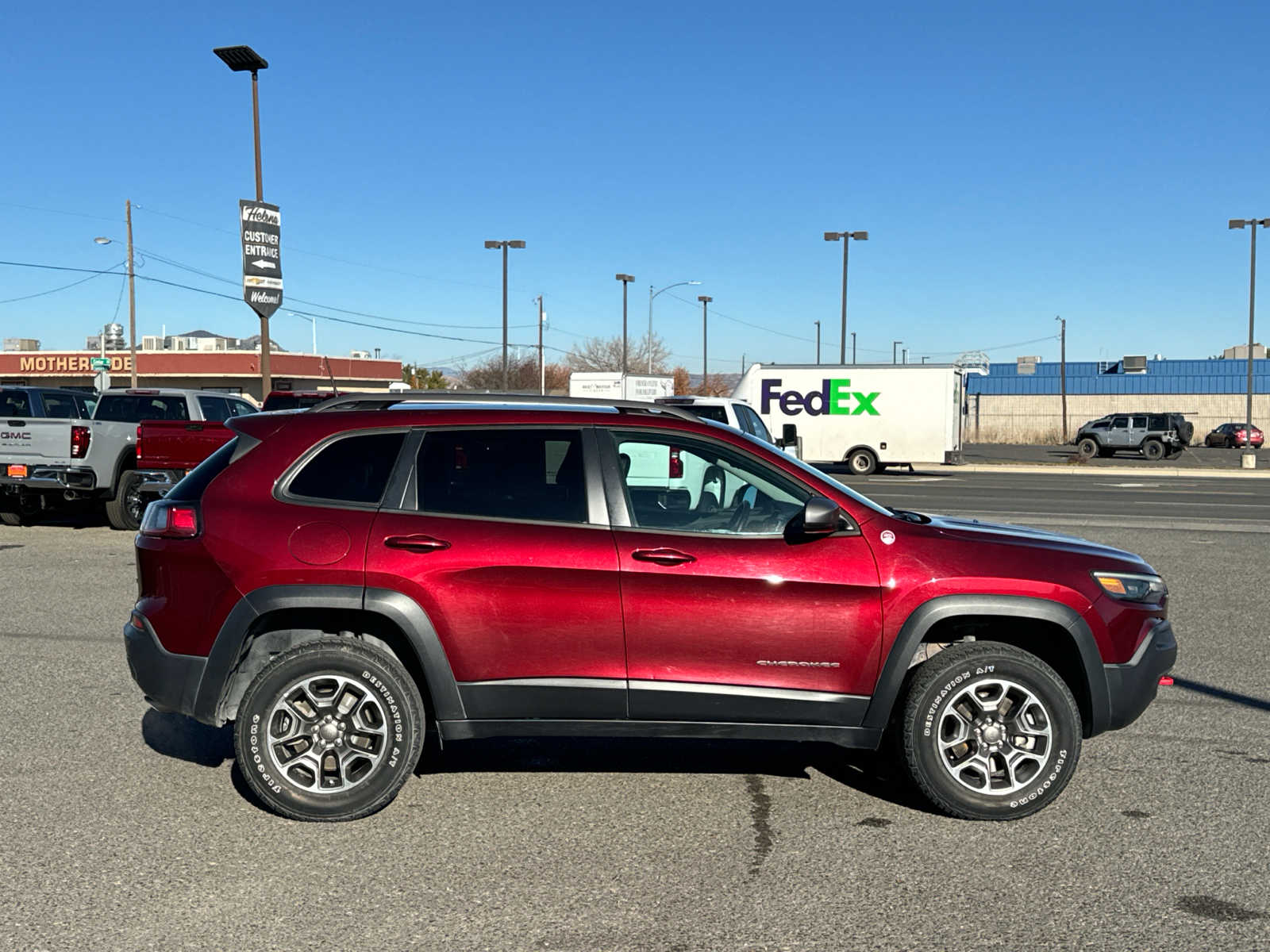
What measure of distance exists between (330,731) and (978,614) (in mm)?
2765

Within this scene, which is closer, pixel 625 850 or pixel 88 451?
pixel 625 850

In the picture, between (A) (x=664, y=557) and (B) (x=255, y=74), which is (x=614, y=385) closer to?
(B) (x=255, y=74)

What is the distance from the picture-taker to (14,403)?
1619cm

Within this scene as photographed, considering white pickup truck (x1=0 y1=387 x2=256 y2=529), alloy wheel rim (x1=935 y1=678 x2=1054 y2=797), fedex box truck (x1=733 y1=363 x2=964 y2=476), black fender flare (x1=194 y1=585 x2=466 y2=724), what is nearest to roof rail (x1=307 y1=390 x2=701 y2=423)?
black fender flare (x1=194 y1=585 x2=466 y2=724)

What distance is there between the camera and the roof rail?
5418 mm

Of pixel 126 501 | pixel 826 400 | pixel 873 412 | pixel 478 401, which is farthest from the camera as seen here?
pixel 826 400

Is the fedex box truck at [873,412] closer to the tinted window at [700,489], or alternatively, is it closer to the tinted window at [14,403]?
the tinted window at [14,403]

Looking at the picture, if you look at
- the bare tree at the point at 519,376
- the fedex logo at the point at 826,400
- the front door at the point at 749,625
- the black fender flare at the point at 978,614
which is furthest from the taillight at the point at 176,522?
the bare tree at the point at 519,376

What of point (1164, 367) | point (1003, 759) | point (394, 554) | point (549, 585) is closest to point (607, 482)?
point (549, 585)

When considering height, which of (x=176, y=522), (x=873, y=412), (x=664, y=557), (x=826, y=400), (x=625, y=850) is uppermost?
(x=826, y=400)

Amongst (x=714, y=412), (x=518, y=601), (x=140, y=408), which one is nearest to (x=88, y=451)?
(x=140, y=408)

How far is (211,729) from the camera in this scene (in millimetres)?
6500

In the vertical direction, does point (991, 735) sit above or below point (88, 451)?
below

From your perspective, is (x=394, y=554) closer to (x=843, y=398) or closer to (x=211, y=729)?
Result: (x=211, y=729)
